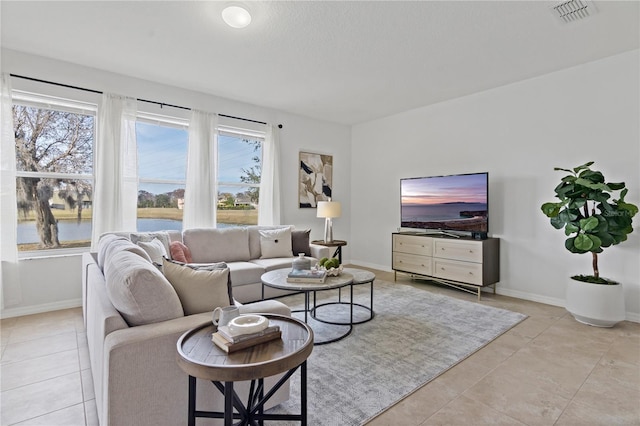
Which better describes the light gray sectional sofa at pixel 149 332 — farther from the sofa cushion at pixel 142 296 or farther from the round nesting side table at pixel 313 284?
the round nesting side table at pixel 313 284

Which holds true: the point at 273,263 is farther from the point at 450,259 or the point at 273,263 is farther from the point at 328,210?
the point at 450,259

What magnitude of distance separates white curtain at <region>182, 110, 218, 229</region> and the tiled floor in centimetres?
180

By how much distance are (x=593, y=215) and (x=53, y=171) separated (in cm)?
561

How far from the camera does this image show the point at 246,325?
1.33 metres

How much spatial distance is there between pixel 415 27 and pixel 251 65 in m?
1.75

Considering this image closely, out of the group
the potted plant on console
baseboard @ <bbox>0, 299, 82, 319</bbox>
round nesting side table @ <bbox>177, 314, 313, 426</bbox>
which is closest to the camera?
round nesting side table @ <bbox>177, 314, 313, 426</bbox>

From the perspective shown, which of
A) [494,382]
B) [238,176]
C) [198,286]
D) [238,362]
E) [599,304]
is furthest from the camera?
[238,176]

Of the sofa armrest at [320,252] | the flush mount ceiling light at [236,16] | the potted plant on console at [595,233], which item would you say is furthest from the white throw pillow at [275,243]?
the potted plant on console at [595,233]

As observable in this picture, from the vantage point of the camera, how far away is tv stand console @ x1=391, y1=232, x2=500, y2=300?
13.0ft

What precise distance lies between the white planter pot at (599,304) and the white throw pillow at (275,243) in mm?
3184

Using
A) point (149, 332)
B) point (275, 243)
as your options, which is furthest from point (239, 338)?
point (275, 243)

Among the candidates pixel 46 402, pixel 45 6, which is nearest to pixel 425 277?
pixel 46 402

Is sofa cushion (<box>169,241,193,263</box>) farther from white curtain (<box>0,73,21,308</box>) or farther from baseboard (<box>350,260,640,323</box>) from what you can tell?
baseboard (<box>350,260,640,323</box>)

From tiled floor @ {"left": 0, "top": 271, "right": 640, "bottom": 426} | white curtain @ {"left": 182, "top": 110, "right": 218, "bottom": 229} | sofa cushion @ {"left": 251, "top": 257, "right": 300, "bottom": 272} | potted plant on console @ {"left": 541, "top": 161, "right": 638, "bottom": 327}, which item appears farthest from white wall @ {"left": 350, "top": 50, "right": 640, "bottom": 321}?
white curtain @ {"left": 182, "top": 110, "right": 218, "bottom": 229}
